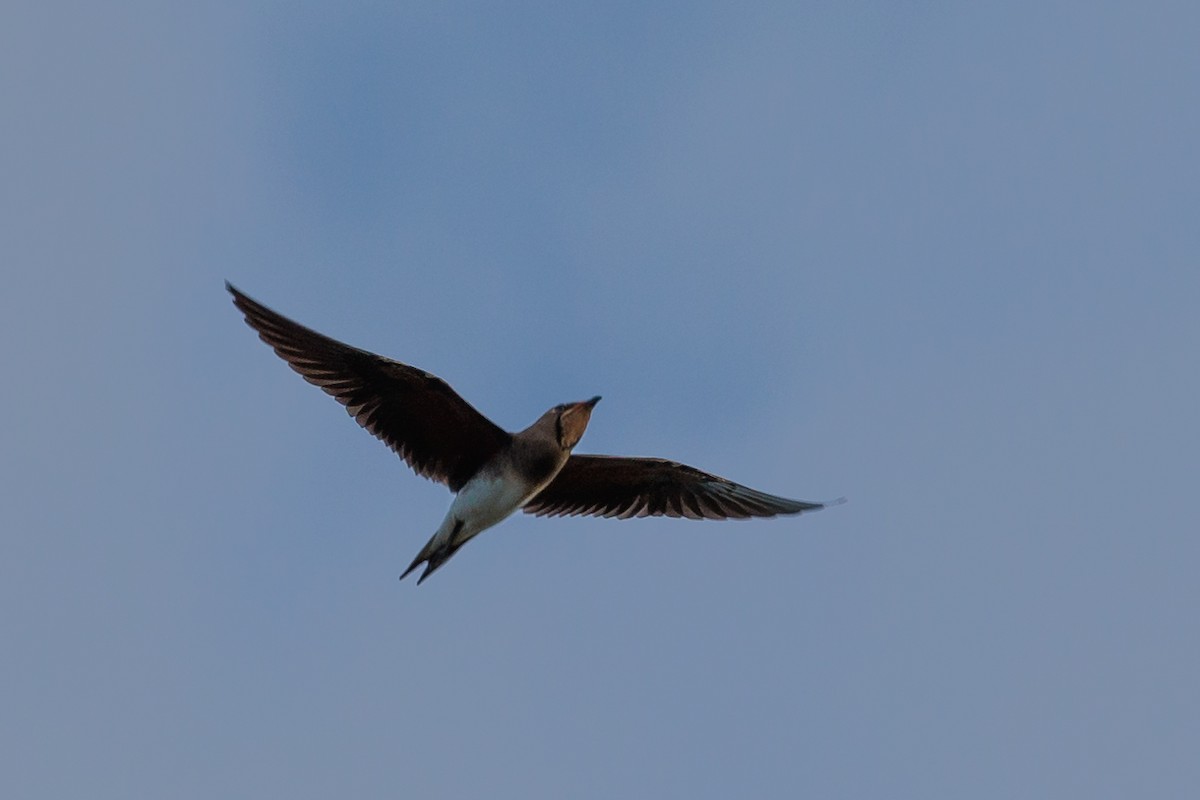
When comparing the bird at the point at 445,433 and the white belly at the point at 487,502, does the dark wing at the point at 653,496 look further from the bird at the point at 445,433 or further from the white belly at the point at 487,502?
the white belly at the point at 487,502

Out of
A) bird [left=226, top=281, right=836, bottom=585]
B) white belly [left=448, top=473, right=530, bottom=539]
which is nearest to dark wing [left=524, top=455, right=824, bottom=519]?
bird [left=226, top=281, right=836, bottom=585]

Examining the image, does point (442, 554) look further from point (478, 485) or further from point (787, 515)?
point (787, 515)

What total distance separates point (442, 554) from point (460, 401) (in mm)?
1308

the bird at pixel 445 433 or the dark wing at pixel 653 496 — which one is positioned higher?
the dark wing at pixel 653 496

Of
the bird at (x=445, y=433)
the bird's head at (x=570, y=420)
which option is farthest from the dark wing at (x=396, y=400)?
the bird's head at (x=570, y=420)

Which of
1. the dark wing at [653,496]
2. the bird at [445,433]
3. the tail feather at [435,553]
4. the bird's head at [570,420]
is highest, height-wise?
the dark wing at [653,496]

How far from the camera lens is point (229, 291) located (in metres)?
13.2

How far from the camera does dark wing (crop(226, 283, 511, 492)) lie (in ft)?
43.7

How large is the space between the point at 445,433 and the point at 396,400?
1.67 ft

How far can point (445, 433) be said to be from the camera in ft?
45.0

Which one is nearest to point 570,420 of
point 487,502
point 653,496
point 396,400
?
point 487,502

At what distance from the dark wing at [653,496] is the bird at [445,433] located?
130 mm

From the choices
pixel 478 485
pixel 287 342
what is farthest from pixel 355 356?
pixel 478 485

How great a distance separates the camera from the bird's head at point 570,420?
1327 centimetres
